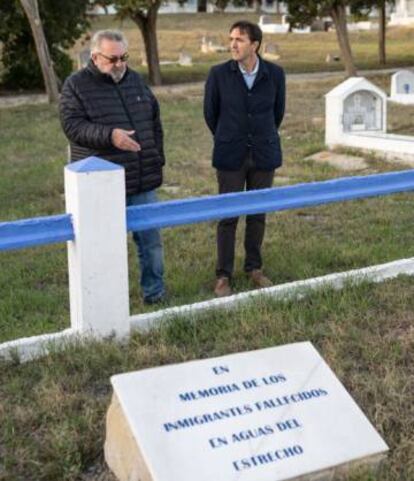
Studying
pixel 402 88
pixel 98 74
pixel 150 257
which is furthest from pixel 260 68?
pixel 402 88

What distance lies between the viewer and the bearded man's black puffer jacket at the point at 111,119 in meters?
4.84

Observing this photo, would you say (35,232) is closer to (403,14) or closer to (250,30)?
(250,30)

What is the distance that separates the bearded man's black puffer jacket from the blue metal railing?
0.58 m

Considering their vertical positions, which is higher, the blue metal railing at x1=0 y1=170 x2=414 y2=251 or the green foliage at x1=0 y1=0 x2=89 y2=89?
the green foliage at x1=0 y1=0 x2=89 y2=89

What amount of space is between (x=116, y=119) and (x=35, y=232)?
111 cm

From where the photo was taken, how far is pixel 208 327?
4387 mm

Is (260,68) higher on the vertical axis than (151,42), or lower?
lower

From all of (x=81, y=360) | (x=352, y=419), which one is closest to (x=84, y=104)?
(x=81, y=360)

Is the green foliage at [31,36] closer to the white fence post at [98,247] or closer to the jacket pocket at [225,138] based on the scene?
the jacket pocket at [225,138]

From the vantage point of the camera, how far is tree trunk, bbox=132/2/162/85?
88.5 ft

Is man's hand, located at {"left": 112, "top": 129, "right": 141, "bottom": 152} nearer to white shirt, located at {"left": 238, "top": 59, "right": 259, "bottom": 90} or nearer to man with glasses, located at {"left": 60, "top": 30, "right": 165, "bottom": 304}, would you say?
man with glasses, located at {"left": 60, "top": 30, "right": 165, "bottom": 304}

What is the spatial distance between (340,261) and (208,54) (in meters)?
35.7

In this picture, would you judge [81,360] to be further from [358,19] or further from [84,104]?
[358,19]

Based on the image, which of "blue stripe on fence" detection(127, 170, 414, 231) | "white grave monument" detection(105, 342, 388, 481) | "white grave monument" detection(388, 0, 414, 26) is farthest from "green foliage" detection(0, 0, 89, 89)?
"white grave monument" detection(388, 0, 414, 26)
